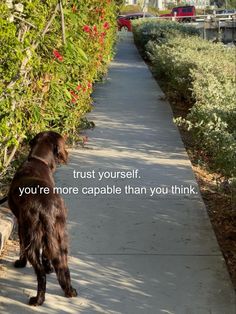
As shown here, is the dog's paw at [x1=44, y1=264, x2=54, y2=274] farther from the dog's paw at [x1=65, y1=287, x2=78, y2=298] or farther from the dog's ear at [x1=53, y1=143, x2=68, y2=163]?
the dog's ear at [x1=53, y1=143, x2=68, y2=163]

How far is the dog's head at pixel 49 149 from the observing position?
424cm

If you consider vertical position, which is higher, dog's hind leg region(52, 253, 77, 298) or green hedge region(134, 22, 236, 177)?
green hedge region(134, 22, 236, 177)

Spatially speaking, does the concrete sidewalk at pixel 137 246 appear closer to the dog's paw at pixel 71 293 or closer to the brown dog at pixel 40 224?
the dog's paw at pixel 71 293

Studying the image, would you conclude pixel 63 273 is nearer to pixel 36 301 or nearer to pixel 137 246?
pixel 36 301

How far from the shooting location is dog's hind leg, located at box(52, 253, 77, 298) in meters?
3.75

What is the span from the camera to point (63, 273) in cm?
380

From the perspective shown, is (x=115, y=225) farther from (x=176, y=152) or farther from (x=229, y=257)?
(x=176, y=152)

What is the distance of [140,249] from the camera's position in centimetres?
471

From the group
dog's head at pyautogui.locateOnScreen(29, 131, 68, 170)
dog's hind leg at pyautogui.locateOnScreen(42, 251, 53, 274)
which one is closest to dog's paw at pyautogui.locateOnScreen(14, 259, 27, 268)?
dog's hind leg at pyautogui.locateOnScreen(42, 251, 53, 274)

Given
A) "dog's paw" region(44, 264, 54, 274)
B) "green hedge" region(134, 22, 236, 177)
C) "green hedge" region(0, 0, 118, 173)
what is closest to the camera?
"green hedge" region(0, 0, 118, 173)

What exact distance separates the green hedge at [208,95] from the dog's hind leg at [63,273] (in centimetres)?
176

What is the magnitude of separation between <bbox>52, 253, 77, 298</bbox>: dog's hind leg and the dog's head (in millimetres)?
800

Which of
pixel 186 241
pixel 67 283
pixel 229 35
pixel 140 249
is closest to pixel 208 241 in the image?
pixel 186 241

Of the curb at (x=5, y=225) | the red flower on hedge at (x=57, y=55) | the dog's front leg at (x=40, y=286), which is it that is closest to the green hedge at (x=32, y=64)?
the red flower on hedge at (x=57, y=55)
